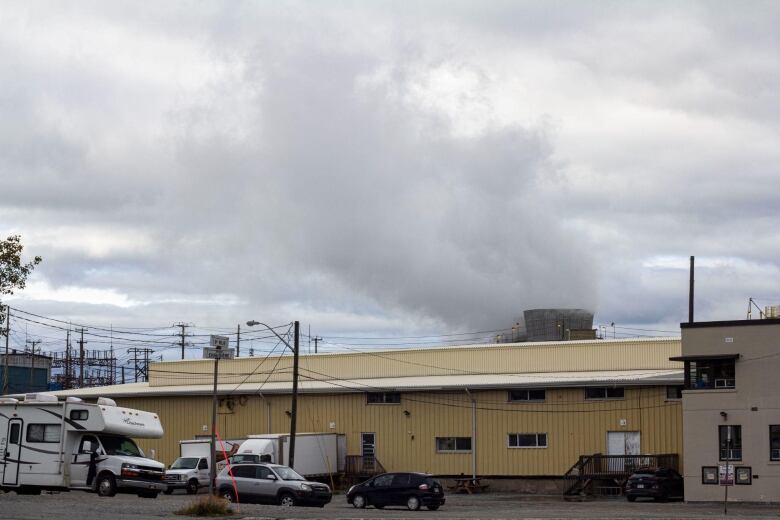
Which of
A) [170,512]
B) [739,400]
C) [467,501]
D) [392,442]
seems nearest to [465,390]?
[392,442]

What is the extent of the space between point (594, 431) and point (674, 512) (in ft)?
55.1

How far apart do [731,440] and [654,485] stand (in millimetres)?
3712

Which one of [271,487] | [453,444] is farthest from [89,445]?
[453,444]

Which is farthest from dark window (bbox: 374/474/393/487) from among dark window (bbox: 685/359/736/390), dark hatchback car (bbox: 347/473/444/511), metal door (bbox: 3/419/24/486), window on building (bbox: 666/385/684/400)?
window on building (bbox: 666/385/684/400)

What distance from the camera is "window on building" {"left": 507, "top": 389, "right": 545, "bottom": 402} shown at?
184 feet

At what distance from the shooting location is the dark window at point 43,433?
121 feet

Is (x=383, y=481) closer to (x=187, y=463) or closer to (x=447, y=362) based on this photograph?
(x=187, y=463)

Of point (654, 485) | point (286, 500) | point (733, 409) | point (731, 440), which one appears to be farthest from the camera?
point (654, 485)

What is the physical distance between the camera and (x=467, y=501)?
48.2 metres

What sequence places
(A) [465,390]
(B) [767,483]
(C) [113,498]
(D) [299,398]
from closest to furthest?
(C) [113,498], (B) [767,483], (A) [465,390], (D) [299,398]

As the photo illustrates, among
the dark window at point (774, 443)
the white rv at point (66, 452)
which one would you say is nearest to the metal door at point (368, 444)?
the dark window at point (774, 443)

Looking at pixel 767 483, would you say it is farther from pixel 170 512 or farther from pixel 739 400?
pixel 170 512

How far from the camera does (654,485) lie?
47.2m

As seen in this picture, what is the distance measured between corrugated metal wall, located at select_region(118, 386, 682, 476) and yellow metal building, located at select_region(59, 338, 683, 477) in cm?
5
